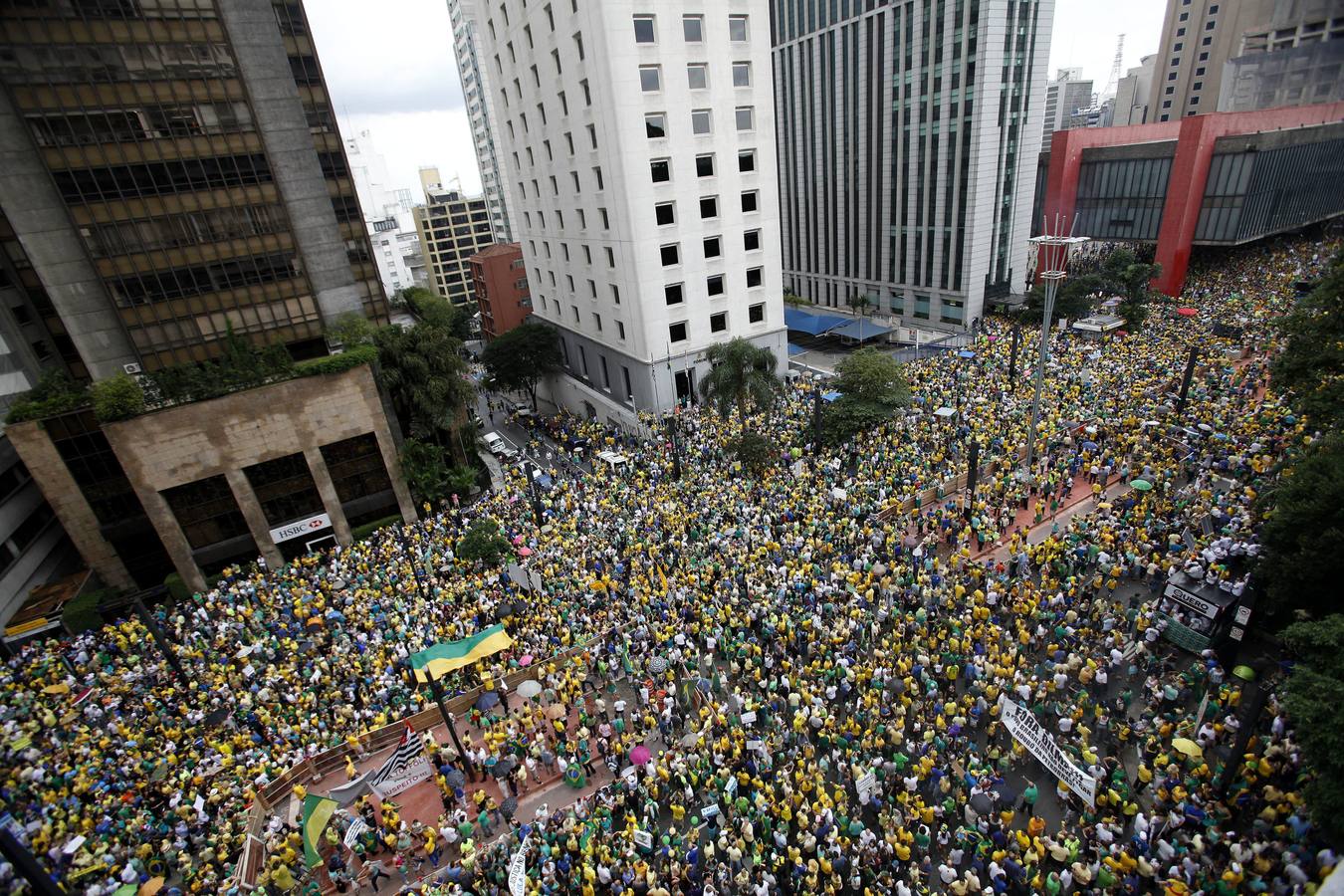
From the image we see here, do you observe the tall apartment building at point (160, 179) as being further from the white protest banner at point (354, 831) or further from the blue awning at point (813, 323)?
the blue awning at point (813, 323)

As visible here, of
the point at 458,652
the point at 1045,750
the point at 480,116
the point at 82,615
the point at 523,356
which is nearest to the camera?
the point at 1045,750

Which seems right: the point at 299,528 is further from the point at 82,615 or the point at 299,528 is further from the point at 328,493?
the point at 82,615

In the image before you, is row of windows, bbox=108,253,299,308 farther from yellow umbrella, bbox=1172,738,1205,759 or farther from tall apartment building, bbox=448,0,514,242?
tall apartment building, bbox=448,0,514,242

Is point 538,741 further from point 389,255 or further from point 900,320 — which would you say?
point 389,255

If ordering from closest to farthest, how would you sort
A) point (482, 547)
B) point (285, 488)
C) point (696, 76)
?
point (482, 547) → point (285, 488) → point (696, 76)

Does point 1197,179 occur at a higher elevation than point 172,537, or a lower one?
higher

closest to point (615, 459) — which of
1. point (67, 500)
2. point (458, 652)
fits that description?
point (458, 652)

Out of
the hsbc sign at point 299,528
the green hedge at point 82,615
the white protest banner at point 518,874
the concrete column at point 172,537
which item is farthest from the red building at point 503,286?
the white protest banner at point 518,874
